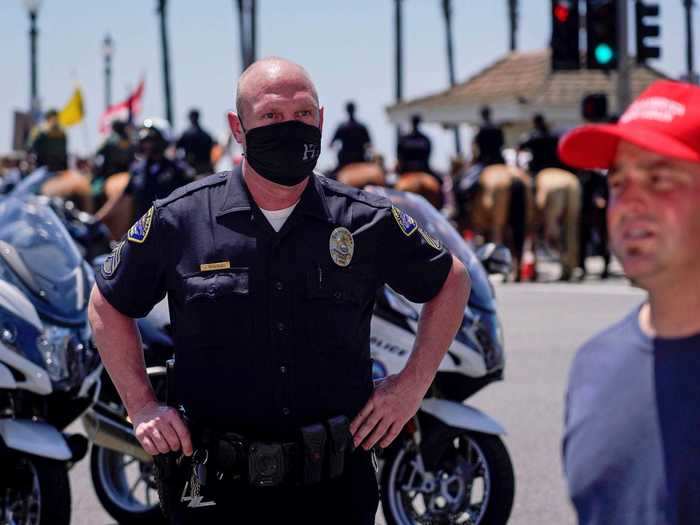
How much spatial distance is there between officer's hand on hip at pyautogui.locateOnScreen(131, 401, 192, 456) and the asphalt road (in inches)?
124

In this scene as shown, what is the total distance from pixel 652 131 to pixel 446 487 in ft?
13.1

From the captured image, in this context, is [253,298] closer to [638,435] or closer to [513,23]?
[638,435]

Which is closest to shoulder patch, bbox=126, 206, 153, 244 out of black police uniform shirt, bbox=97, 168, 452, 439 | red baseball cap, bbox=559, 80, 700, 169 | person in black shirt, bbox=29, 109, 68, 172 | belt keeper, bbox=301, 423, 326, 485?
black police uniform shirt, bbox=97, 168, 452, 439

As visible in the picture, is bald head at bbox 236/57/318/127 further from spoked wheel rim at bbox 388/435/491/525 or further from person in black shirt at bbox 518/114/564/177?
person in black shirt at bbox 518/114/564/177

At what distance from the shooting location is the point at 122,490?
729 centimetres

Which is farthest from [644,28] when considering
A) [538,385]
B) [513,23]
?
[513,23]

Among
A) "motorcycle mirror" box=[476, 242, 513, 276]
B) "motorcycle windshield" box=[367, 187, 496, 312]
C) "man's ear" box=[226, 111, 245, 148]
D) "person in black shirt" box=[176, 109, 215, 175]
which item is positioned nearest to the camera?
"man's ear" box=[226, 111, 245, 148]

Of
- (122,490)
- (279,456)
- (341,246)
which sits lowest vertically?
(122,490)

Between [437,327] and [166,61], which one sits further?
[166,61]

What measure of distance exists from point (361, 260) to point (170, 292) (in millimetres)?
495

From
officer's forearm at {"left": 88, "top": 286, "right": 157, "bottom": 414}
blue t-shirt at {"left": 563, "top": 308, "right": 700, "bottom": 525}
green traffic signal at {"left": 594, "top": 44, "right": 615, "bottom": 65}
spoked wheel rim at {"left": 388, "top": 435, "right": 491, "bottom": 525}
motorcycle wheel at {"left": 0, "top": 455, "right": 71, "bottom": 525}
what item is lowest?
spoked wheel rim at {"left": 388, "top": 435, "right": 491, "bottom": 525}

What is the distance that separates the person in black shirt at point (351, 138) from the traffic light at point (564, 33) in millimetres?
2513

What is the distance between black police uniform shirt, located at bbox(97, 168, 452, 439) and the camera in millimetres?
4051

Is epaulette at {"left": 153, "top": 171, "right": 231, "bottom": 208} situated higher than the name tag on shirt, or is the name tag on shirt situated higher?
epaulette at {"left": 153, "top": 171, "right": 231, "bottom": 208}
